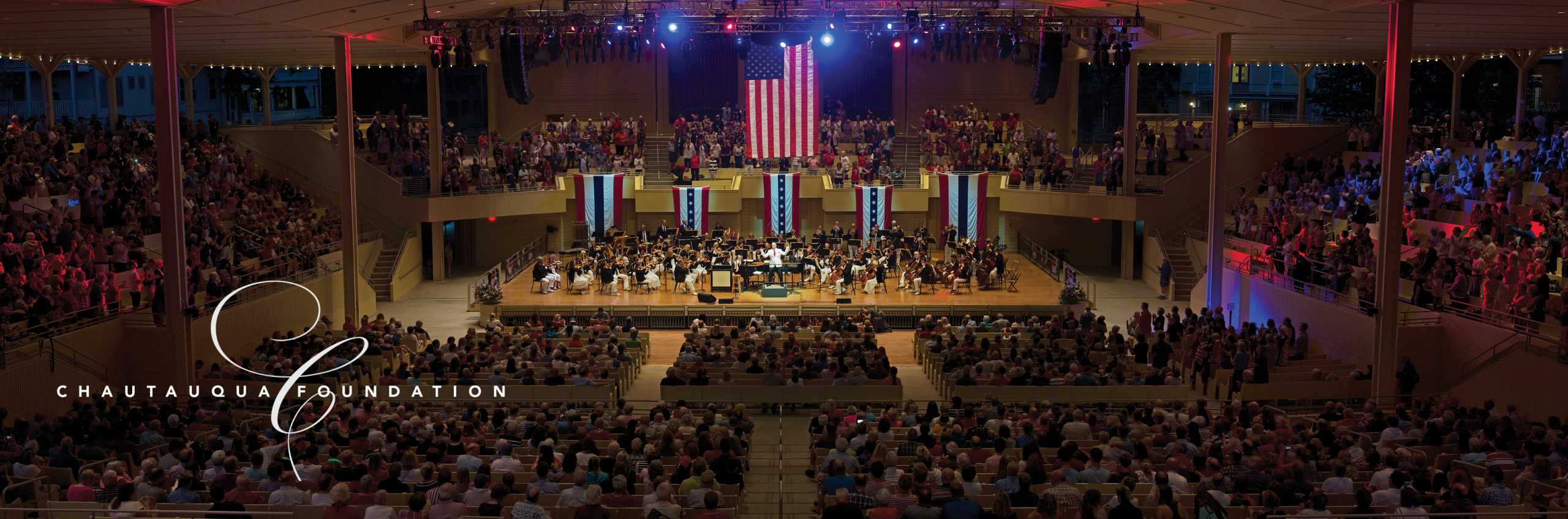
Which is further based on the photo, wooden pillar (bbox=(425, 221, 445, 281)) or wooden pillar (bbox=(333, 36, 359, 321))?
wooden pillar (bbox=(425, 221, 445, 281))

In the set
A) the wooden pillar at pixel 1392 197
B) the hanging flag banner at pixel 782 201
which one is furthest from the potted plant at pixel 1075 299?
the hanging flag banner at pixel 782 201

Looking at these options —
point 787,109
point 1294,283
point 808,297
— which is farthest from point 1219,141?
point 787,109

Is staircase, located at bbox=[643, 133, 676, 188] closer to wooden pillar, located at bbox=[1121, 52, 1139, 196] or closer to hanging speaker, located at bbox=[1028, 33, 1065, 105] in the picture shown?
hanging speaker, located at bbox=[1028, 33, 1065, 105]

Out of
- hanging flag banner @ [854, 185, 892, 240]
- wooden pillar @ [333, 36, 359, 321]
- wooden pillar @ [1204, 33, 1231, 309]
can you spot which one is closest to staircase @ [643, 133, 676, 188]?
hanging flag banner @ [854, 185, 892, 240]

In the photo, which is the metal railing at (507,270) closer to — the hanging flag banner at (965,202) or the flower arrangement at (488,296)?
the flower arrangement at (488,296)

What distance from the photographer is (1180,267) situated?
30.1m

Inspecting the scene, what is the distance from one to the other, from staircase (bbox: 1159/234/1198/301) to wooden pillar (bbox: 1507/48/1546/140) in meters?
7.76

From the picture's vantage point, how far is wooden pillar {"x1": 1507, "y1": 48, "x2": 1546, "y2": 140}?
95.7 ft

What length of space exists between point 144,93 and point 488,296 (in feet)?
86.1

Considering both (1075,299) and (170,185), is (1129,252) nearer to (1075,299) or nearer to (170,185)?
(1075,299)

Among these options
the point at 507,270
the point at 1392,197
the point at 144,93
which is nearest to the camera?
the point at 1392,197

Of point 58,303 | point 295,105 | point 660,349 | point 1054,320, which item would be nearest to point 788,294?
point 660,349

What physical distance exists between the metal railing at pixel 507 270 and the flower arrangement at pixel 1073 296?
1199 cm

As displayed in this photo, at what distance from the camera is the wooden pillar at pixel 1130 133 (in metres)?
30.9
